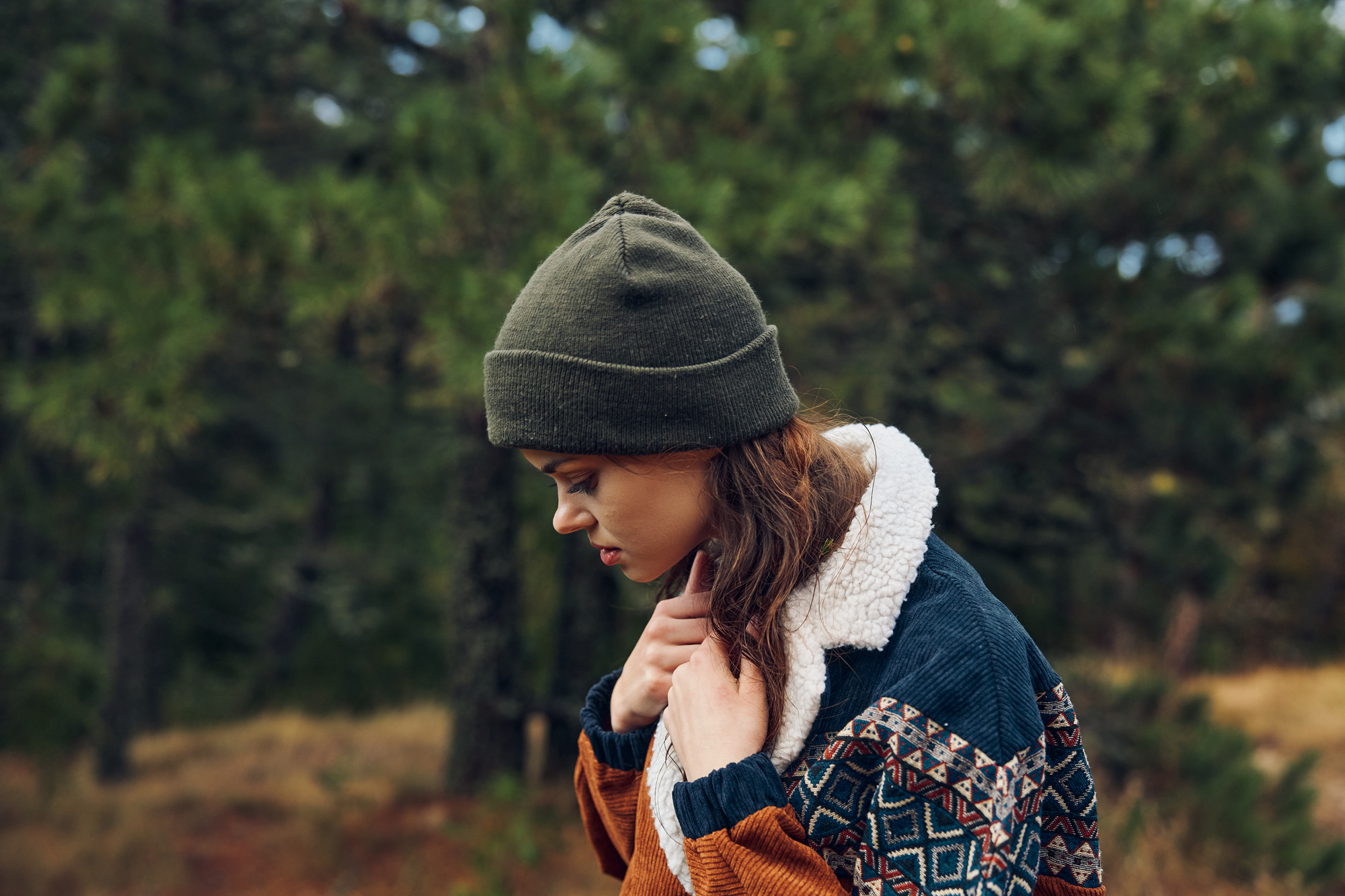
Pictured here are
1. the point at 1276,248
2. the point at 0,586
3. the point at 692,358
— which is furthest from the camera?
the point at 0,586

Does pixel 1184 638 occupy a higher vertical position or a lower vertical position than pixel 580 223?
lower

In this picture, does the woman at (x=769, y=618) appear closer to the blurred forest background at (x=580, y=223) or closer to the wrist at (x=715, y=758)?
the wrist at (x=715, y=758)

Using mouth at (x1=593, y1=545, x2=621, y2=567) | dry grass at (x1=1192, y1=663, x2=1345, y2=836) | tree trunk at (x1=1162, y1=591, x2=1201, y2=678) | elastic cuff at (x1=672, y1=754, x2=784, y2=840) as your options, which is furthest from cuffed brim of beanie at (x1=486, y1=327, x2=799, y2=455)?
tree trunk at (x1=1162, y1=591, x2=1201, y2=678)

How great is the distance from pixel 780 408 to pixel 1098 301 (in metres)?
4.07

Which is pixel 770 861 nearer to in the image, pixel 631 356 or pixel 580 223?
pixel 631 356

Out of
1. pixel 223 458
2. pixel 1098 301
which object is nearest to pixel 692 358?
pixel 1098 301

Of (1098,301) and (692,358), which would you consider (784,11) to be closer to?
(1098,301)

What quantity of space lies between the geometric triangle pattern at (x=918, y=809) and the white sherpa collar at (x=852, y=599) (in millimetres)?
62

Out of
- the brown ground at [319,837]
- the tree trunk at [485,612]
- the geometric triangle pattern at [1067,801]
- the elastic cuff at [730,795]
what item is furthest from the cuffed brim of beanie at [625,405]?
the tree trunk at [485,612]

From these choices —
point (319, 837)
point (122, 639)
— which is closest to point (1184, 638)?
point (319, 837)

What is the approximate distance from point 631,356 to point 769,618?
37 centimetres

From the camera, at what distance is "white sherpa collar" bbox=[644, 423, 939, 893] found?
103 centimetres

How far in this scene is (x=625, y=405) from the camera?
1.05m

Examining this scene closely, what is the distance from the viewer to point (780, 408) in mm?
1150
